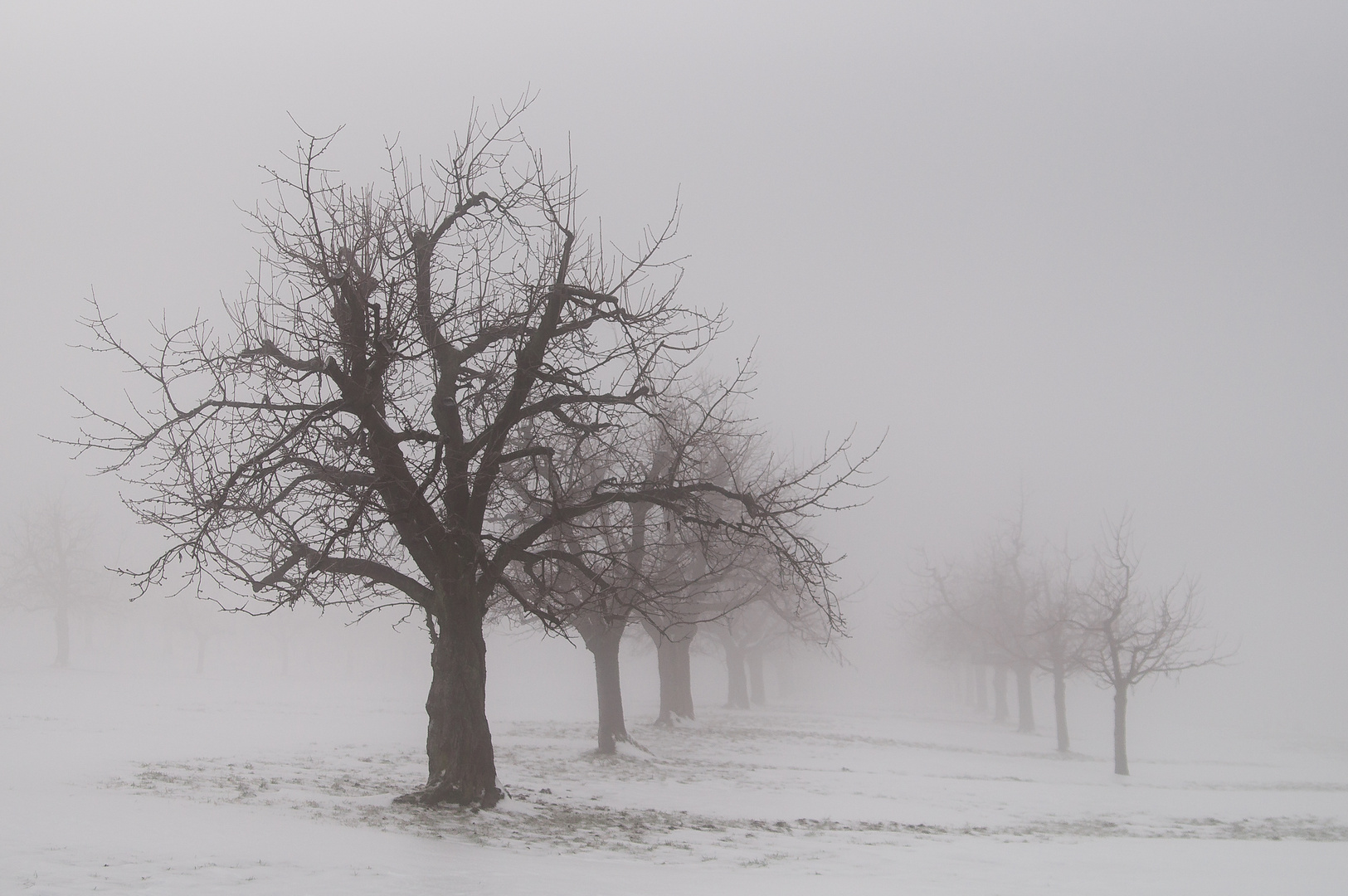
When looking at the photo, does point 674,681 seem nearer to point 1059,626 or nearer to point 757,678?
point 1059,626

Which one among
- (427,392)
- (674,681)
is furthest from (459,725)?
(674,681)

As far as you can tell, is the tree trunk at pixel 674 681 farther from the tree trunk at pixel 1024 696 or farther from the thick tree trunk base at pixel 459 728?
the tree trunk at pixel 1024 696

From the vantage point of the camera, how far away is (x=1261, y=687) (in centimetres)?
8212

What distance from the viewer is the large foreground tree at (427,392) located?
1078 cm

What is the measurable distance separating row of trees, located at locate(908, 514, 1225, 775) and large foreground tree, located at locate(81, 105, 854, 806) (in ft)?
65.0

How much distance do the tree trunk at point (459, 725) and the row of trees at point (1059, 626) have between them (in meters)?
20.5

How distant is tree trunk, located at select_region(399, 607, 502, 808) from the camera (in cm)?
1196

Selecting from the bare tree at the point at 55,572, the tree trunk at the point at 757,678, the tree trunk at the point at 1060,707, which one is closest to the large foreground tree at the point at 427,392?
the tree trunk at the point at 1060,707

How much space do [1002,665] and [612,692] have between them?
30794 mm

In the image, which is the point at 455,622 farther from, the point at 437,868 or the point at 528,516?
the point at 528,516

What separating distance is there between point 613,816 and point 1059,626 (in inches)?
950

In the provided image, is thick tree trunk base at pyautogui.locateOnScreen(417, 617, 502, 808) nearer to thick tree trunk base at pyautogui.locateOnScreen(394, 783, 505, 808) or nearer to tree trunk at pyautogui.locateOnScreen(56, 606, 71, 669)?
thick tree trunk base at pyautogui.locateOnScreen(394, 783, 505, 808)

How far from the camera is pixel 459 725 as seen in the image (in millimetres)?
12078

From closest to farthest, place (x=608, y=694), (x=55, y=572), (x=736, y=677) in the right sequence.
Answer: (x=608, y=694)
(x=736, y=677)
(x=55, y=572)
